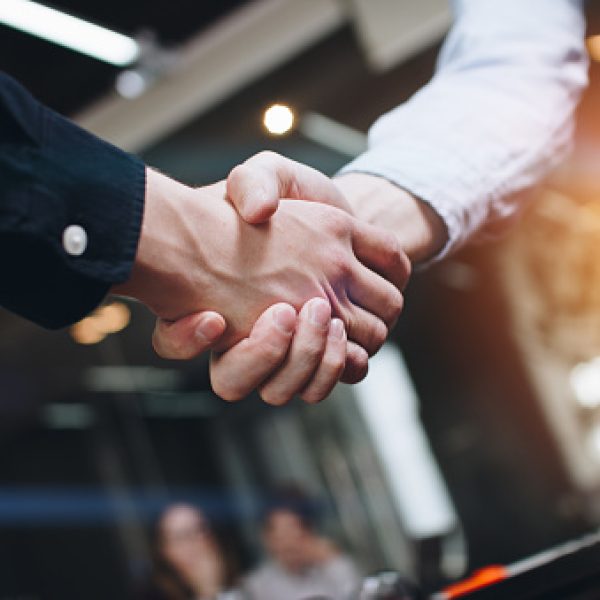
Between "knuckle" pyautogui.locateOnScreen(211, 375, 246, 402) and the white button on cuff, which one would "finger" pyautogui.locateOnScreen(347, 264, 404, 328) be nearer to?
"knuckle" pyautogui.locateOnScreen(211, 375, 246, 402)

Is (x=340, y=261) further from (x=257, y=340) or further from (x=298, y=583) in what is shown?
(x=298, y=583)


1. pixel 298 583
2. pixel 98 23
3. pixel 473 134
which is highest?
pixel 98 23

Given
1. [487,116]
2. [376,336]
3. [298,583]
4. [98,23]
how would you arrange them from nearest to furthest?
[376,336] → [487,116] → [298,583] → [98,23]

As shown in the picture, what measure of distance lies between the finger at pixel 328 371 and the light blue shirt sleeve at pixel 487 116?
0.21 m

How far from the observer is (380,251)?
749 millimetres

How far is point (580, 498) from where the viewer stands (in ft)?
9.76

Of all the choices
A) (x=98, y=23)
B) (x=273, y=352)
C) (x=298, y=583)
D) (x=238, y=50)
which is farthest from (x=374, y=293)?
(x=238, y=50)

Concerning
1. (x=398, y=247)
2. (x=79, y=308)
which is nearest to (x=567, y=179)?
(x=398, y=247)

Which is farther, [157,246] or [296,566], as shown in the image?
[296,566]

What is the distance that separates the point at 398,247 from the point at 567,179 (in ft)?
2.06

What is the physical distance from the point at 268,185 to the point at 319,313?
0.12 m

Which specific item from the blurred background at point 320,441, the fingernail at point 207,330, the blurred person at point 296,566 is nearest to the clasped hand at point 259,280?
the fingernail at point 207,330

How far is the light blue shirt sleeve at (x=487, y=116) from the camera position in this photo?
0.82 metres

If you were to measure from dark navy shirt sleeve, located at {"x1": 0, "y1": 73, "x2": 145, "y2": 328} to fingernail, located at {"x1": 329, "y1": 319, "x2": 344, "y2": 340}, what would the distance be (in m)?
0.19
